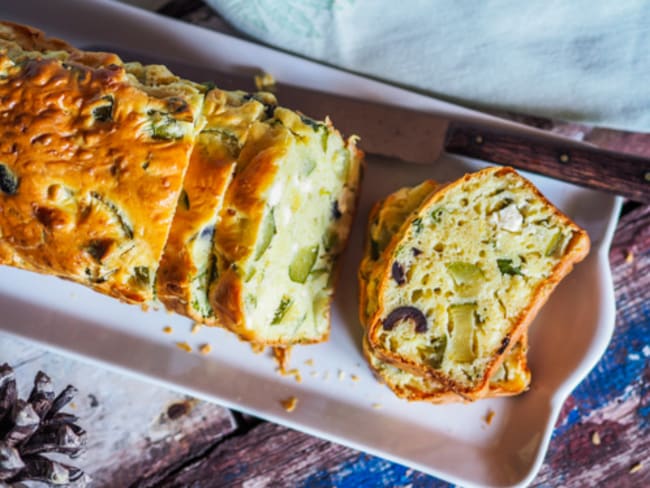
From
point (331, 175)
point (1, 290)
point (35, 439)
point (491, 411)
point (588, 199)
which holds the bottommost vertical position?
point (491, 411)

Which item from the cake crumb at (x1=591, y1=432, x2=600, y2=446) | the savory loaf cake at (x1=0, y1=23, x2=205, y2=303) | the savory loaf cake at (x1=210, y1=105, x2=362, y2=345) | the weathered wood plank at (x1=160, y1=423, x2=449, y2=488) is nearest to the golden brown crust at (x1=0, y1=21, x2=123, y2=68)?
the savory loaf cake at (x1=0, y1=23, x2=205, y2=303)

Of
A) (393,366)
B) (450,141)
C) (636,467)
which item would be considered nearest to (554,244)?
(450,141)

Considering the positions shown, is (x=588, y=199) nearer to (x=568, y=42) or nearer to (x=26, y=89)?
(x=568, y=42)

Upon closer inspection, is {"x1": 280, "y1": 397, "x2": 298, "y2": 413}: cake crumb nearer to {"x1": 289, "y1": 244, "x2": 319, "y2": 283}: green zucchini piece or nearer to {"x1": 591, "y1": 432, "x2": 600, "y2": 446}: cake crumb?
{"x1": 289, "y1": 244, "x2": 319, "y2": 283}: green zucchini piece

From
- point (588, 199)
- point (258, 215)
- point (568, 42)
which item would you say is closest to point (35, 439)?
point (258, 215)

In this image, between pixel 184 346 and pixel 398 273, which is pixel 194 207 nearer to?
pixel 398 273
